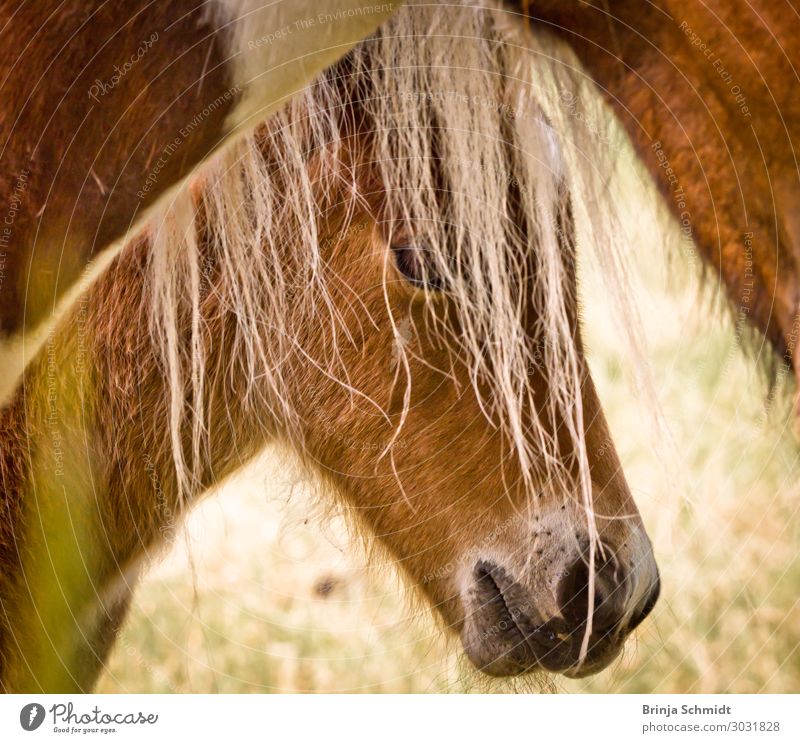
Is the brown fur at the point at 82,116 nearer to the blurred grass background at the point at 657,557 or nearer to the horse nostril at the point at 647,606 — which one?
the blurred grass background at the point at 657,557

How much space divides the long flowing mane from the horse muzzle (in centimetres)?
5

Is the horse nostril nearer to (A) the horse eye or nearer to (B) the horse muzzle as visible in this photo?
(B) the horse muzzle

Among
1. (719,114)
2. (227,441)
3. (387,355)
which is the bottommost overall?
(227,441)

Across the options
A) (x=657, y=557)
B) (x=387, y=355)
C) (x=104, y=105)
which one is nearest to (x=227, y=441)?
(x=387, y=355)

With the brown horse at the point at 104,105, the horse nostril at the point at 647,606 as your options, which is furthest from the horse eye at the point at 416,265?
the horse nostril at the point at 647,606

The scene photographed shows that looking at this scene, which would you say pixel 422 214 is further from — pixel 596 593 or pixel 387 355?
pixel 596 593

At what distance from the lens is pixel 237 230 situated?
1.57 ft

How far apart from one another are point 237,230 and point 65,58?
0.14 meters

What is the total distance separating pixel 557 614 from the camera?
479 mm

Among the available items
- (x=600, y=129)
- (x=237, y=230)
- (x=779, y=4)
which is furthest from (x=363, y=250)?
(x=779, y=4)

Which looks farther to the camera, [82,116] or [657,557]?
[657,557]

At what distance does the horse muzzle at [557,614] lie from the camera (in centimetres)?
48

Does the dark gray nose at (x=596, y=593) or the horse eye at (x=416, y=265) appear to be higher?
the horse eye at (x=416, y=265)

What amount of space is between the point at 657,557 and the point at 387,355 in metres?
0.29
